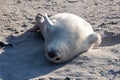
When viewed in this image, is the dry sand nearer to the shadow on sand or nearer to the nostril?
the shadow on sand

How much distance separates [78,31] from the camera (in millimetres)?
6617

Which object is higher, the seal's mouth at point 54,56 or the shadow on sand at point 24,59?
the seal's mouth at point 54,56

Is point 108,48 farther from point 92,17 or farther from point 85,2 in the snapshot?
point 85,2

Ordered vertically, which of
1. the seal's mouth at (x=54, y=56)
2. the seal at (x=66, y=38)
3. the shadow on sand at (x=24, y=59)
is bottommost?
the shadow on sand at (x=24, y=59)

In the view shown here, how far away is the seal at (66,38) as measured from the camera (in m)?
6.32

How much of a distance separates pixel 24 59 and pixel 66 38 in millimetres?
762

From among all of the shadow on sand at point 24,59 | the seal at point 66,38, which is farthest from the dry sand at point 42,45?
the seal at point 66,38

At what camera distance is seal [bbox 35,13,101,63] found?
6.32 metres

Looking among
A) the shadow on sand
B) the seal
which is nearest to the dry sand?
the shadow on sand

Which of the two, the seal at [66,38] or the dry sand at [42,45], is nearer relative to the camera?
the dry sand at [42,45]

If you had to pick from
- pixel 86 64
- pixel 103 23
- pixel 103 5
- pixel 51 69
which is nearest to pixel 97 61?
pixel 86 64

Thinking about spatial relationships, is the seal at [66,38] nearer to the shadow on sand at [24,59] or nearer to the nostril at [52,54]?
the nostril at [52,54]

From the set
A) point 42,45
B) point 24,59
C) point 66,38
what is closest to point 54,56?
point 66,38

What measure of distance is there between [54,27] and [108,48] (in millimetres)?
859
